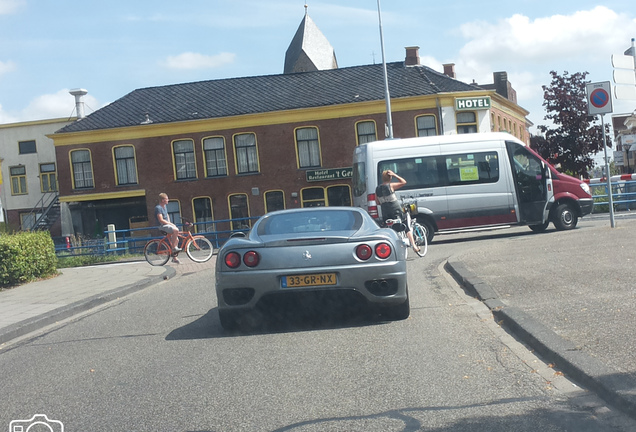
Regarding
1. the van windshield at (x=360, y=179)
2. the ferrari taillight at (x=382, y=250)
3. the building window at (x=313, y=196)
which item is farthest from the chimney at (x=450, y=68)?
the ferrari taillight at (x=382, y=250)

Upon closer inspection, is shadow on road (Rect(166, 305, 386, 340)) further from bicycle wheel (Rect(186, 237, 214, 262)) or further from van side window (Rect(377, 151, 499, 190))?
van side window (Rect(377, 151, 499, 190))

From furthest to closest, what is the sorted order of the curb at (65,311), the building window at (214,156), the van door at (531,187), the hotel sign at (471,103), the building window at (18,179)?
the building window at (18,179) < the building window at (214,156) < the hotel sign at (471,103) < the van door at (531,187) < the curb at (65,311)

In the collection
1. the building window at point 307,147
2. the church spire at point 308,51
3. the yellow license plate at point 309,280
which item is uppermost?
the church spire at point 308,51

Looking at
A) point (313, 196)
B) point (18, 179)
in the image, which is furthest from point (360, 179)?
point (18, 179)

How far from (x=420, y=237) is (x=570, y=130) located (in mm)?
33842

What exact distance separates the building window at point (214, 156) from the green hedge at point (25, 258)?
25.7 metres

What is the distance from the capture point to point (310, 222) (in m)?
8.34

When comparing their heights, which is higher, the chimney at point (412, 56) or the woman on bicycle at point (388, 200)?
the chimney at point (412, 56)

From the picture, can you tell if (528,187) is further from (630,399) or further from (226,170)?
(226,170)

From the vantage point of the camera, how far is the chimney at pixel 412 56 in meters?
44.5

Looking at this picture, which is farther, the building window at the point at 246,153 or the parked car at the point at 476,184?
the building window at the point at 246,153

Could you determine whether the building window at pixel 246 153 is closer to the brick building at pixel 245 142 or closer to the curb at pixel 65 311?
the brick building at pixel 245 142

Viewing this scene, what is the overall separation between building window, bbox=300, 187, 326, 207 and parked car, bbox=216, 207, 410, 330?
33.5 metres

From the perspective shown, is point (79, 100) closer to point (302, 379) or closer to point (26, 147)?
point (26, 147)
